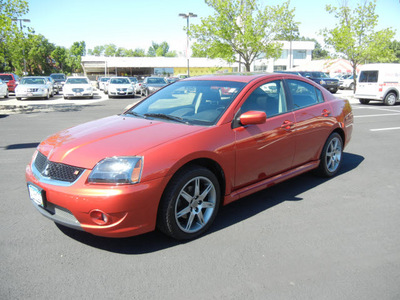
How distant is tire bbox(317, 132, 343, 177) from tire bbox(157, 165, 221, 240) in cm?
231

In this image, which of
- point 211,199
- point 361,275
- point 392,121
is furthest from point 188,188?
point 392,121

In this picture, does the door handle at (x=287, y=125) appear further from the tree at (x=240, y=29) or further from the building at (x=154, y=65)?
the building at (x=154, y=65)

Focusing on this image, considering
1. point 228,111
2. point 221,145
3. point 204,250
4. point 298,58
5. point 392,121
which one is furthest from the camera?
point 298,58

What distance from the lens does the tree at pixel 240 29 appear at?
26188mm

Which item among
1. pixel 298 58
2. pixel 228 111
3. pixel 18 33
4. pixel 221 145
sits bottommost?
pixel 221 145

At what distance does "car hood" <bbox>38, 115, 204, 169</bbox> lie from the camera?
3.00 meters

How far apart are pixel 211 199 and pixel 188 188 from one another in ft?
1.08

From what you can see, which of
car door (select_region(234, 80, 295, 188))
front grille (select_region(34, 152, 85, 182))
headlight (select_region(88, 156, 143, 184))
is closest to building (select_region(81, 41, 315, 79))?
car door (select_region(234, 80, 295, 188))

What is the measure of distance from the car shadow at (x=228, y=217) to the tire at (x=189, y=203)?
16cm

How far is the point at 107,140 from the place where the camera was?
3.25 m

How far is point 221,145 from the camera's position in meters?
3.45

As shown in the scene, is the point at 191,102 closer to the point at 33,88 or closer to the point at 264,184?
the point at 264,184

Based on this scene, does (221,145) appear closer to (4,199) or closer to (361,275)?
(361,275)

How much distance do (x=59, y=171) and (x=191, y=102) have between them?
185cm
